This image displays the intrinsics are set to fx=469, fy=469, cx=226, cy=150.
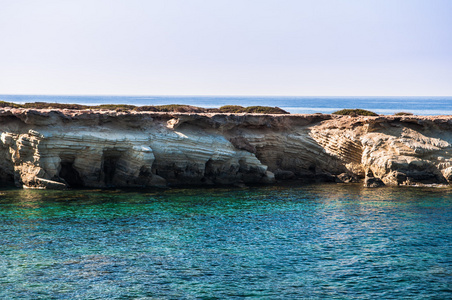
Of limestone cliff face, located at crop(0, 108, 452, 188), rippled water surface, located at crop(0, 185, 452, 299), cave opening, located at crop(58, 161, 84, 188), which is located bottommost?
rippled water surface, located at crop(0, 185, 452, 299)

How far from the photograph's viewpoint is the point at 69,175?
124ft

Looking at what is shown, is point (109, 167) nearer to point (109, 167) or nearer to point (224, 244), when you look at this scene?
point (109, 167)

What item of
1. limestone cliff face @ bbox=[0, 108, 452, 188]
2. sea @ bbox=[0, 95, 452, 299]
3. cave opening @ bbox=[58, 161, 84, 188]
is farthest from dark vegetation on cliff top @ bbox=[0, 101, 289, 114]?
sea @ bbox=[0, 95, 452, 299]

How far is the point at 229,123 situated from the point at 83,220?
56.3ft

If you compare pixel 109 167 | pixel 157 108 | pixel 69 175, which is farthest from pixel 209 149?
pixel 157 108

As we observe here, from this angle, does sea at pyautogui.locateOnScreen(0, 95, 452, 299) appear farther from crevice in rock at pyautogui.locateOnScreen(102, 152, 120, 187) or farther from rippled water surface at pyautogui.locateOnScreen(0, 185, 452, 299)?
crevice in rock at pyautogui.locateOnScreen(102, 152, 120, 187)

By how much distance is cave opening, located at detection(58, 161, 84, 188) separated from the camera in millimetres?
37250

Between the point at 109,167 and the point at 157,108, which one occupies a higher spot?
the point at 157,108

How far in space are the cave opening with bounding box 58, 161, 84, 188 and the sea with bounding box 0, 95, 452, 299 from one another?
6.75ft

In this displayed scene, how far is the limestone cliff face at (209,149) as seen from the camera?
35625mm

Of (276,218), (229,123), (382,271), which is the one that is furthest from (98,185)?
(382,271)

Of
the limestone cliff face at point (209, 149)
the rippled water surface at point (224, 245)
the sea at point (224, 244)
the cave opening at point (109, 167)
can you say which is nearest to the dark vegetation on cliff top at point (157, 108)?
the limestone cliff face at point (209, 149)

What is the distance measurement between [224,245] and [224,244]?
16cm

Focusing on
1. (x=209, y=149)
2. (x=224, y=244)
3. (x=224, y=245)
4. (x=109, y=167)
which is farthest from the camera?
(x=209, y=149)
